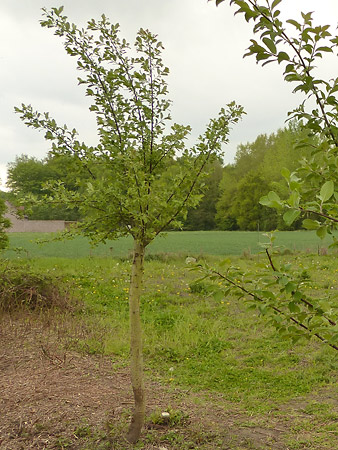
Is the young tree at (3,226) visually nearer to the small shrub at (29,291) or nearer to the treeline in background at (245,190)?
the small shrub at (29,291)

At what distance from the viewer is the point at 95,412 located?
3982 millimetres

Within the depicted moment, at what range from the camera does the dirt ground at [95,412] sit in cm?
346

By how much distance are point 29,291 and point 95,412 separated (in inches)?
171

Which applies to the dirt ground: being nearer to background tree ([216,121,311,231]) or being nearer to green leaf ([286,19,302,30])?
green leaf ([286,19,302,30])

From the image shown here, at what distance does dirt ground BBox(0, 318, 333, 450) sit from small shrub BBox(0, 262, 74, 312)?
7.21 feet

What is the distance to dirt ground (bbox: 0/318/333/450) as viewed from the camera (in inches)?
136

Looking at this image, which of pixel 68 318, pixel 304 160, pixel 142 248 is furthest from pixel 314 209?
pixel 68 318

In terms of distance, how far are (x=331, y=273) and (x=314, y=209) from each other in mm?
12372

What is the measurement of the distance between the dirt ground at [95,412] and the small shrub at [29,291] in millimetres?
2198

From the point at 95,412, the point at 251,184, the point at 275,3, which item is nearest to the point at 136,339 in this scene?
the point at 95,412

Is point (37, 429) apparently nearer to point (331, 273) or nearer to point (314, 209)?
point (314, 209)

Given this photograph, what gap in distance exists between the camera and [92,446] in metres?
3.34

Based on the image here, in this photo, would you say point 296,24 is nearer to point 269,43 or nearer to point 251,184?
point 269,43

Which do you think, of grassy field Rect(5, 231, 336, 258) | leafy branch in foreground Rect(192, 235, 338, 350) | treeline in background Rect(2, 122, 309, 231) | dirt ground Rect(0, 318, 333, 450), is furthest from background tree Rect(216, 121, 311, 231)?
leafy branch in foreground Rect(192, 235, 338, 350)
